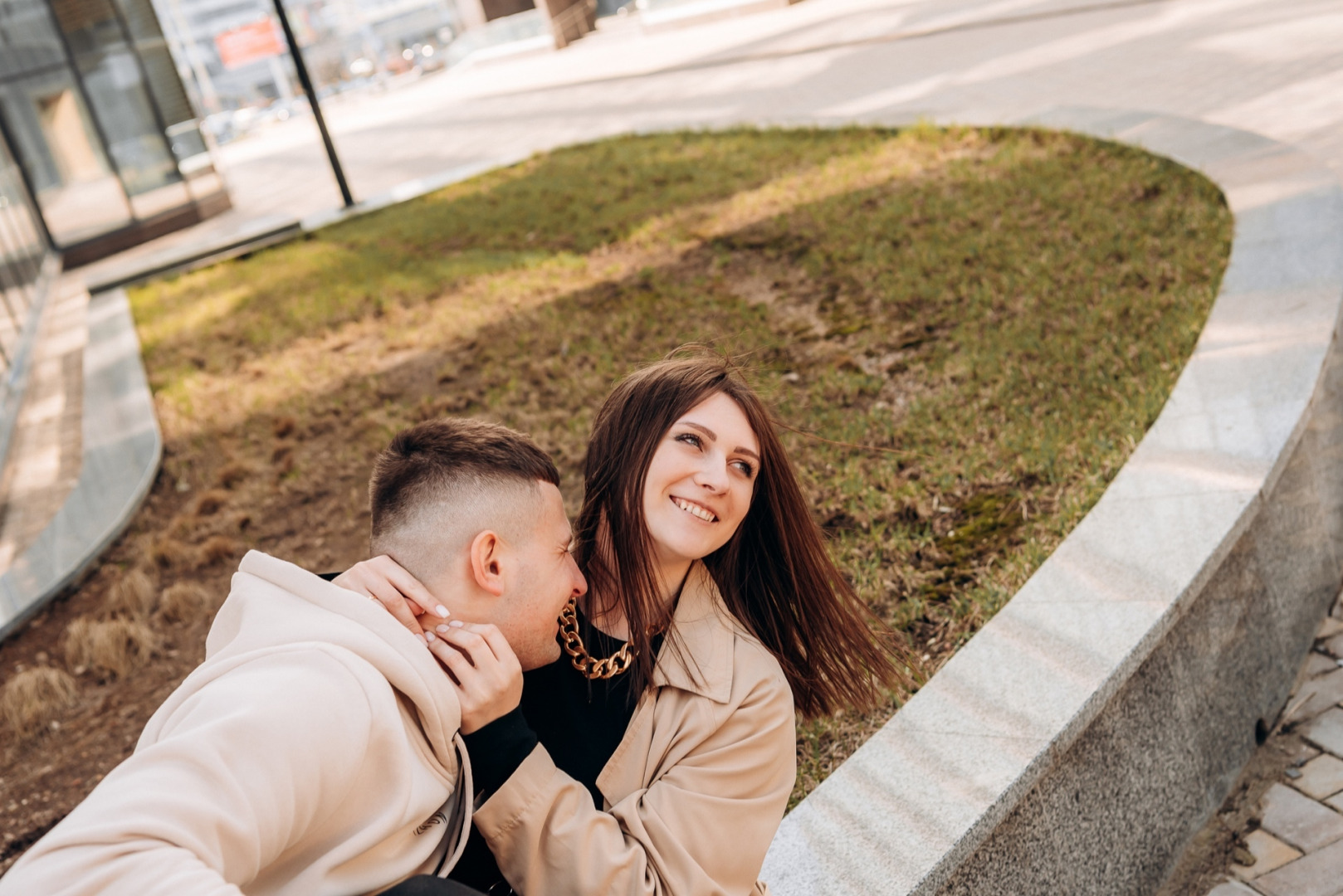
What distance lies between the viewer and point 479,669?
1728mm

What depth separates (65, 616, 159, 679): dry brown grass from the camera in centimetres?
434

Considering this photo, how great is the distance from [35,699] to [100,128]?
15309 mm

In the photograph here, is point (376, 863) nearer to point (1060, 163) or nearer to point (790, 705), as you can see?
point (790, 705)

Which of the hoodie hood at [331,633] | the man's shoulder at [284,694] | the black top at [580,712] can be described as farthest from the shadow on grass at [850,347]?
the man's shoulder at [284,694]

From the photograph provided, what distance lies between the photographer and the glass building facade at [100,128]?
52.3 ft

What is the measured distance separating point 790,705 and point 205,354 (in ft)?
24.8

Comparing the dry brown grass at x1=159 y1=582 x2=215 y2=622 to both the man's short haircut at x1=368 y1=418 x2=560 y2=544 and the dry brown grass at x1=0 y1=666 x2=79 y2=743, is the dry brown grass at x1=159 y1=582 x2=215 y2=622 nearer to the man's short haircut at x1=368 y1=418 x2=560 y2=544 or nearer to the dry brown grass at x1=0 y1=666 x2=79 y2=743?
the dry brown grass at x1=0 y1=666 x2=79 y2=743

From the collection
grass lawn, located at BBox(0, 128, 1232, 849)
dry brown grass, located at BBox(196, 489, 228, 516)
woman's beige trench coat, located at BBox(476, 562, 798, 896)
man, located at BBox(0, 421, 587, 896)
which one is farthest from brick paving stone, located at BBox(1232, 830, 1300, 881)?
dry brown grass, located at BBox(196, 489, 228, 516)

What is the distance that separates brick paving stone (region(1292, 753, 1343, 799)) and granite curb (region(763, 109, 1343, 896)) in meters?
0.16

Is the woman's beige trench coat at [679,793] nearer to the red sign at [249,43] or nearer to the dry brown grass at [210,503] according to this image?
the dry brown grass at [210,503]

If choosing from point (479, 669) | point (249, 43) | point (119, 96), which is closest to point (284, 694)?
point (479, 669)

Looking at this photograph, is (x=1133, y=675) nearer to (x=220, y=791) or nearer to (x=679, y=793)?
(x=679, y=793)

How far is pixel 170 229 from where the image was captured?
56.4 ft

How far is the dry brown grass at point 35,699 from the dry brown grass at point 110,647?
0.40ft
